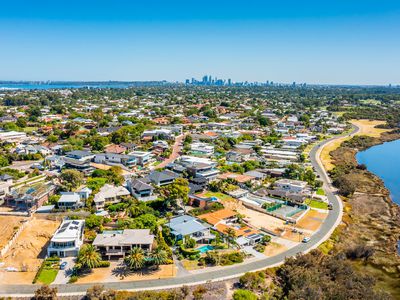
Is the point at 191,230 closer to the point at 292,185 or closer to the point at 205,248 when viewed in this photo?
the point at 205,248

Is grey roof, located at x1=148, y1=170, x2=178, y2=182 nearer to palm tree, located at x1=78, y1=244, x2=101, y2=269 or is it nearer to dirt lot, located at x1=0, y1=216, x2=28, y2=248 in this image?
dirt lot, located at x1=0, y1=216, x2=28, y2=248

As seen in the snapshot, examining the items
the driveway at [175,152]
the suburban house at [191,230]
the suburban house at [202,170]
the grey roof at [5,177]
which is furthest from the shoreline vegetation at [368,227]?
the grey roof at [5,177]

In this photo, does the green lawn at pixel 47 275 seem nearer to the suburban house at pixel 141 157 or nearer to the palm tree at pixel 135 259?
the palm tree at pixel 135 259

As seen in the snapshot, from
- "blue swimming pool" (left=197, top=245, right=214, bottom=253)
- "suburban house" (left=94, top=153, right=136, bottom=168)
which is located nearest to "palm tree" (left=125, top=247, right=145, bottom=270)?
"blue swimming pool" (left=197, top=245, right=214, bottom=253)

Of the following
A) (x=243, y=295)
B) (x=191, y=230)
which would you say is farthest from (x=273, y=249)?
(x=243, y=295)

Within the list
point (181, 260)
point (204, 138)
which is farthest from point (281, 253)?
point (204, 138)

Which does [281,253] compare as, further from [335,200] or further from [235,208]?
[335,200]
